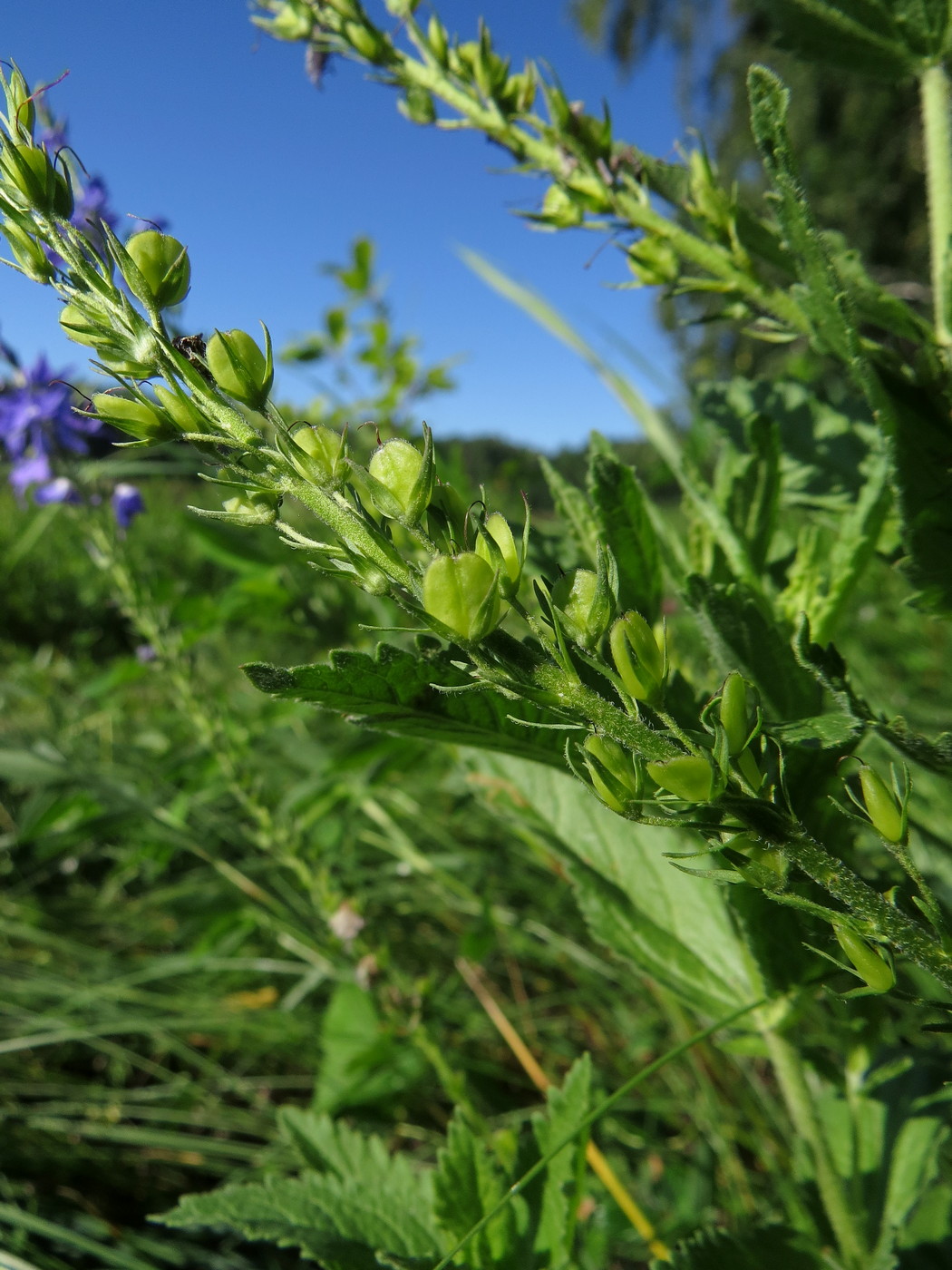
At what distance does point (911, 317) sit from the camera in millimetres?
451

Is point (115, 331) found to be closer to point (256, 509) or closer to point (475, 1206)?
point (256, 509)

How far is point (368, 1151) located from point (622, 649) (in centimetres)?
50

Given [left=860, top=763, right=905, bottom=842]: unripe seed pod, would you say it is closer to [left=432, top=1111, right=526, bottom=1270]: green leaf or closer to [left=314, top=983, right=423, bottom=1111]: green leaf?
[left=432, top=1111, right=526, bottom=1270]: green leaf

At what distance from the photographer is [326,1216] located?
51 cm

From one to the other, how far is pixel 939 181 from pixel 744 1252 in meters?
0.60

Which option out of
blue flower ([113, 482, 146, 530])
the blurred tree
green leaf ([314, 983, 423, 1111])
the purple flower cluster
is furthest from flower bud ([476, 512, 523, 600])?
the blurred tree

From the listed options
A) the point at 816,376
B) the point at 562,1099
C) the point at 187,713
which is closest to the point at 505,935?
the point at 187,713

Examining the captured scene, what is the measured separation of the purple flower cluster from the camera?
45.7 inches

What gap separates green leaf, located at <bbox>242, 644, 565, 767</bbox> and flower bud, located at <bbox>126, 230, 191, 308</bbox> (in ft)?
0.43

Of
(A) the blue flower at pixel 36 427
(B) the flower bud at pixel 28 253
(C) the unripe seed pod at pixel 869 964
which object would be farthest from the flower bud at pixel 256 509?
(A) the blue flower at pixel 36 427

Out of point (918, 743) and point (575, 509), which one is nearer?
point (918, 743)

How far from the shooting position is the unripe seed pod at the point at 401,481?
259 mm

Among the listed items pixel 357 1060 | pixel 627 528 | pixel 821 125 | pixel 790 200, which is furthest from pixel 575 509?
pixel 821 125

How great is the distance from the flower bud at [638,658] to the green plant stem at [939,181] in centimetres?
30
